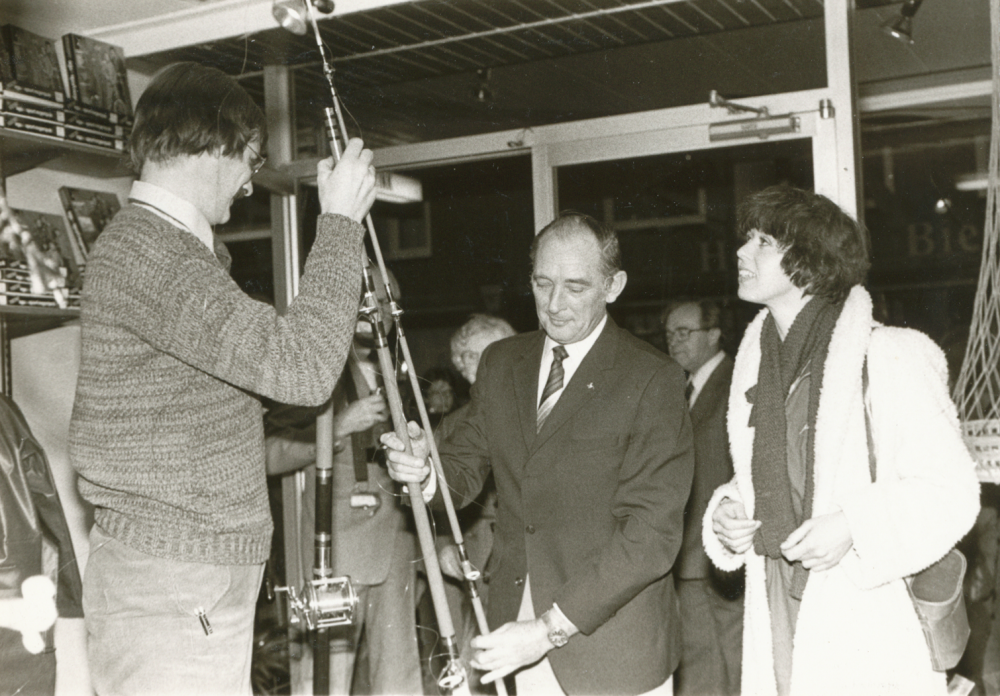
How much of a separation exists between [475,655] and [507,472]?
17.0 inches

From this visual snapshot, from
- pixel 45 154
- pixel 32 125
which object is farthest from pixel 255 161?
pixel 45 154

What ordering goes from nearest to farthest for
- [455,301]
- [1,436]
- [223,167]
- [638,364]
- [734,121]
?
[223,167]
[638,364]
[1,436]
[734,121]
[455,301]

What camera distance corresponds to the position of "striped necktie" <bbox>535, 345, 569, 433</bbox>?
7.26ft

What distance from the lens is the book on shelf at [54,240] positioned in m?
3.07

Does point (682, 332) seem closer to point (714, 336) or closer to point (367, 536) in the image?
point (714, 336)

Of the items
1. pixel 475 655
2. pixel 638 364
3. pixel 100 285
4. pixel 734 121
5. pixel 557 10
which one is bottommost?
pixel 475 655

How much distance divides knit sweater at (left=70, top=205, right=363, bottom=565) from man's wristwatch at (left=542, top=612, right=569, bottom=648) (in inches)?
26.6

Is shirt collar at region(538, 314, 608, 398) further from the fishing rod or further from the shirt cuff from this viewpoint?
the shirt cuff

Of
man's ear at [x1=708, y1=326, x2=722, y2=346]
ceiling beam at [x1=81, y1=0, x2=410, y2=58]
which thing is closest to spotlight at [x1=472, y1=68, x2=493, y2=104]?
ceiling beam at [x1=81, y1=0, x2=410, y2=58]

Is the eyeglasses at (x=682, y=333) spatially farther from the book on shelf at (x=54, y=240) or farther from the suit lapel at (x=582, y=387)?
the book on shelf at (x=54, y=240)

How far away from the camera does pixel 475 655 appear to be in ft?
6.43

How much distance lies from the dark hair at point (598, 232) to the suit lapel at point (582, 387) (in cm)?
19

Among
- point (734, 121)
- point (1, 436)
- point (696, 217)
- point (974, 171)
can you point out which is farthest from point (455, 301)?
point (1, 436)

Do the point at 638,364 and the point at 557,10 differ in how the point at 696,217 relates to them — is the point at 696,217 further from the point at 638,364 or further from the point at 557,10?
the point at 638,364
